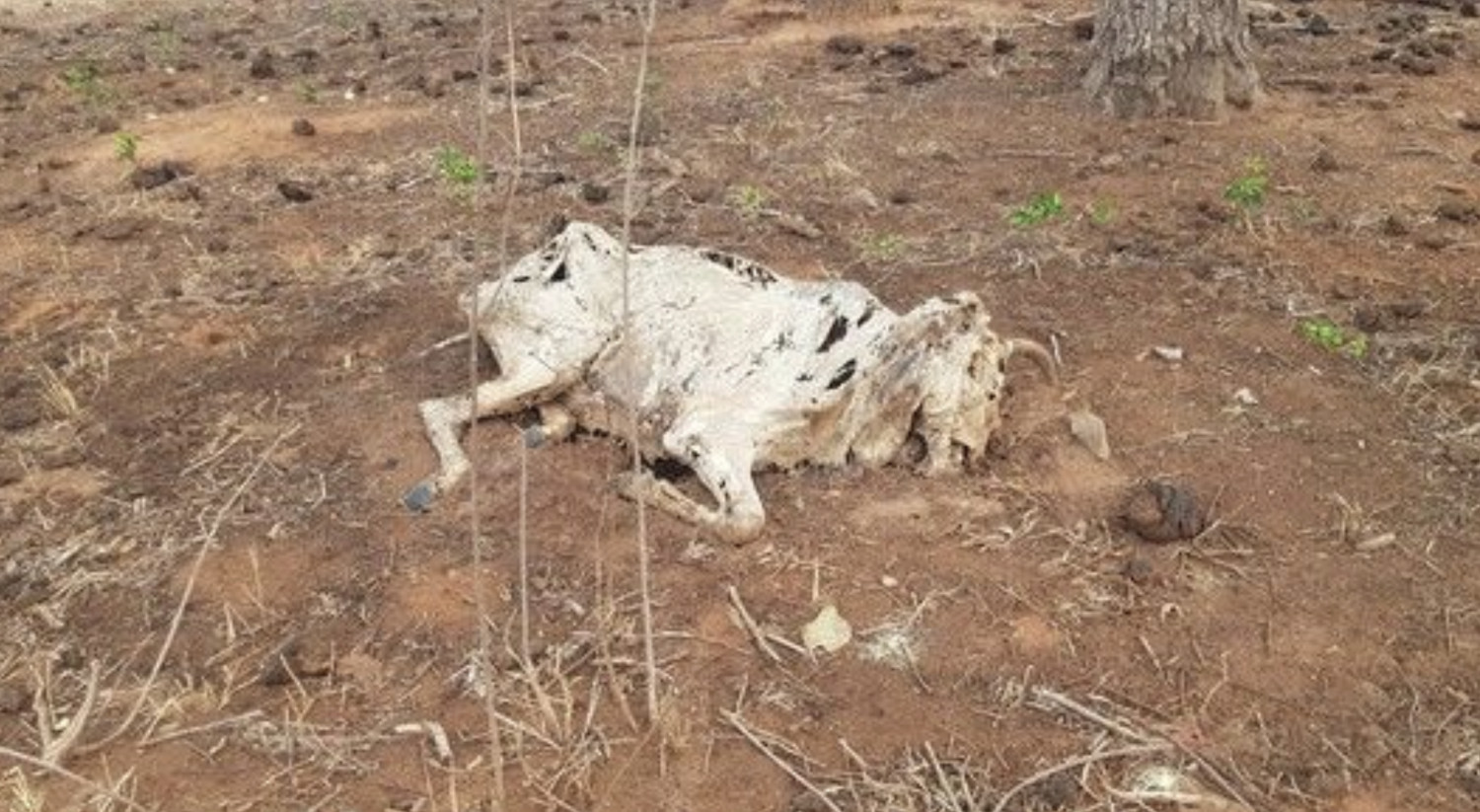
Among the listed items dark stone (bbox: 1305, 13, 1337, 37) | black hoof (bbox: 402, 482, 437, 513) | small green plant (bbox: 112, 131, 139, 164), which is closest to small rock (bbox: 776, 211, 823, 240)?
black hoof (bbox: 402, 482, 437, 513)

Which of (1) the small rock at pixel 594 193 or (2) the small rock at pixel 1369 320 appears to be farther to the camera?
(1) the small rock at pixel 594 193

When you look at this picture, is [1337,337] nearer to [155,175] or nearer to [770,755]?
[770,755]

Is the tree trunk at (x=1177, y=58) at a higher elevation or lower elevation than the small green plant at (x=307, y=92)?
higher

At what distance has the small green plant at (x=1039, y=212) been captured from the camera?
5969mm

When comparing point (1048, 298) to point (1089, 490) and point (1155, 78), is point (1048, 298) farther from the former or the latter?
Answer: point (1155, 78)

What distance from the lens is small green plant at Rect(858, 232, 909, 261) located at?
588cm

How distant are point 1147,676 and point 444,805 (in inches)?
69.6

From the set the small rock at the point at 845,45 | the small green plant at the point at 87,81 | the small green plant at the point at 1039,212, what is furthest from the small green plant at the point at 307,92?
the small green plant at the point at 1039,212

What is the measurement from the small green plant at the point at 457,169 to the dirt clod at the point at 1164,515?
3.71 metres

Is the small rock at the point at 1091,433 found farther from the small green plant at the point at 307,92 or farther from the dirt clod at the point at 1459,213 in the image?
the small green plant at the point at 307,92

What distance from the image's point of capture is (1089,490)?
13.9ft

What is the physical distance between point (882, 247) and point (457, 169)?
219cm

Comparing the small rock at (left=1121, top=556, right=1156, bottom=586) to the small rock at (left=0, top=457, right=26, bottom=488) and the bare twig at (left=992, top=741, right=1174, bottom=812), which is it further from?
the small rock at (left=0, top=457, right=26, bottom=488)

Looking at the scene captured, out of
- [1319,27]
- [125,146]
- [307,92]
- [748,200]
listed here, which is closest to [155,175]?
[125,146]
